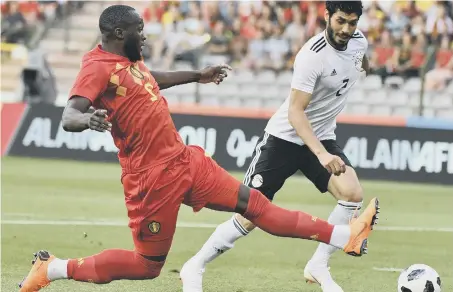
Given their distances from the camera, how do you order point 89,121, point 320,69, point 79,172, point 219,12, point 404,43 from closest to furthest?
point 89,121 → point 320,69 → point 79,172 → point 404,43 → point 219,12

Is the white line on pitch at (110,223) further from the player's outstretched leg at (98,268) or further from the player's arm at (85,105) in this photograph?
the player's arm at (85,105)

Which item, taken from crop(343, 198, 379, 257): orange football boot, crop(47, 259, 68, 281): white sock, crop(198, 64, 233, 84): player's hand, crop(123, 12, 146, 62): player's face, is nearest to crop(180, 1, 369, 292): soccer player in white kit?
crop(198, 64, 233, 84): player's hand

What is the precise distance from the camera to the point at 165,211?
7.02m

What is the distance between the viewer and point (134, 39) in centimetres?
694

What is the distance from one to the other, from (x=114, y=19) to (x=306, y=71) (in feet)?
6.18

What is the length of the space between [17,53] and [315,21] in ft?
29.1

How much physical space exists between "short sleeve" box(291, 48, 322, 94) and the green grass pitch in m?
1.83

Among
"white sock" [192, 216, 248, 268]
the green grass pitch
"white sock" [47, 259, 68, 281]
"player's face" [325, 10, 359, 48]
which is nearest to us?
"white sock" [47, 259, 68, 281]

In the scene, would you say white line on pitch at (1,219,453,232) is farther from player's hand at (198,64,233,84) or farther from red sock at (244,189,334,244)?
red sock at (244,189,334,244)

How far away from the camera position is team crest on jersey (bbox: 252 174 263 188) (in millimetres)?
8673

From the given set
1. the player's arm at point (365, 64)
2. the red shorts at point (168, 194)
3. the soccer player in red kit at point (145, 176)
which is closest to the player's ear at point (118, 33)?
the soccer player in red kit at point (145, 176)

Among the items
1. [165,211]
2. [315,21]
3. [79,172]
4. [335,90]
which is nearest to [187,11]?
[315,21]

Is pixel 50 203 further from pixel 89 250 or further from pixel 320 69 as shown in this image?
pixel 320 69

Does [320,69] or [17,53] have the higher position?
[320,69]
